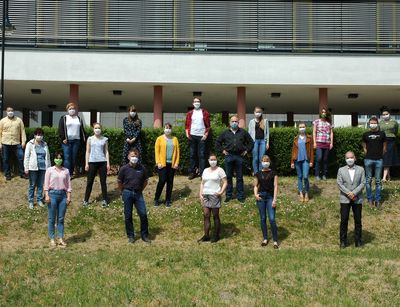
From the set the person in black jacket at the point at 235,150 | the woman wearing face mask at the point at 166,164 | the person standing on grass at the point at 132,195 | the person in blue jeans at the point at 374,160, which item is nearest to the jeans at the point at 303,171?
the person in black jacket at the point at 235,150

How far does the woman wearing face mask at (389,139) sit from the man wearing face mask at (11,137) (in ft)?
29.6

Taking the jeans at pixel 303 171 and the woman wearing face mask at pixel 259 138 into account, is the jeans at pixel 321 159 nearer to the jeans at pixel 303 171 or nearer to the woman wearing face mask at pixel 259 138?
the jeans at pixel 303 171

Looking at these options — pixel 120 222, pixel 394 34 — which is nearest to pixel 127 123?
pixel 120 222

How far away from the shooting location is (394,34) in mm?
20172

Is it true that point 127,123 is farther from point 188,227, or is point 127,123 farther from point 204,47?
point 204,47

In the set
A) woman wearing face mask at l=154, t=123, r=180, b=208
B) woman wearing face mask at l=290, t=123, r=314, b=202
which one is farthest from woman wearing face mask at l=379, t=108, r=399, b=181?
woman wearing face mask at l=154, t=123, r=180, b=208

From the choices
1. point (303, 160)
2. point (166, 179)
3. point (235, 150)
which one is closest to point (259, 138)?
point (235, 150)

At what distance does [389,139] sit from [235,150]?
4.33 metres

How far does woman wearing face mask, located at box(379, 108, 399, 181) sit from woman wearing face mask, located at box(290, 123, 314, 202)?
7.03 ft

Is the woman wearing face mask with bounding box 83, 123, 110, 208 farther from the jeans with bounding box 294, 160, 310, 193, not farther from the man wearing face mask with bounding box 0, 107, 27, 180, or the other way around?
the jeans with bounding box 294, 160, 310, 193

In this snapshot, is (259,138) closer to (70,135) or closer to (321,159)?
(321,159)

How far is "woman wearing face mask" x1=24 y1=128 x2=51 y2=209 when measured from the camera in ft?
45.9

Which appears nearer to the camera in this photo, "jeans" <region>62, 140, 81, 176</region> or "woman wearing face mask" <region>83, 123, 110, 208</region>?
"woman wearing face mask" <region>83, 123, 110, 208</region>

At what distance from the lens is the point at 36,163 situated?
14.0 metres
